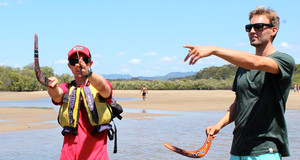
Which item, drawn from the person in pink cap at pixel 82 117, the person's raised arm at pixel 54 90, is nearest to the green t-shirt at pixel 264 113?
the person in pink cap at pixel 82 117

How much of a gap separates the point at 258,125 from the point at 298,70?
370ft

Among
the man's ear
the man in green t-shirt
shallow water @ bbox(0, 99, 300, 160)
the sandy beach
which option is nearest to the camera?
the man in green t-shirt

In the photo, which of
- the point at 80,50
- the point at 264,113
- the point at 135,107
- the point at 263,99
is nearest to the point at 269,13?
the point at 263,99

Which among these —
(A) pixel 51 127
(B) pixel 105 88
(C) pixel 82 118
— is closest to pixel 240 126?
(B) pixel 105 88

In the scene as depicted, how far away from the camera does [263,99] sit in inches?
119

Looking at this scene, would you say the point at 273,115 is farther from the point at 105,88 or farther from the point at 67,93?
the point at 67,93

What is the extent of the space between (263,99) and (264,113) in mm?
110

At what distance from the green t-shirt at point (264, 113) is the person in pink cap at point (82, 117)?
1.26 meters

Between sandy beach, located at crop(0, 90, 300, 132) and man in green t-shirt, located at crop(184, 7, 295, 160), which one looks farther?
sandy beach, located at crop(0, 90, 300, 132)

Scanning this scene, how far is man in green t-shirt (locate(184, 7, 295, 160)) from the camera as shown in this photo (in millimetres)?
2994

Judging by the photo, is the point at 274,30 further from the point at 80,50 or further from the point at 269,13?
the point at 80,50

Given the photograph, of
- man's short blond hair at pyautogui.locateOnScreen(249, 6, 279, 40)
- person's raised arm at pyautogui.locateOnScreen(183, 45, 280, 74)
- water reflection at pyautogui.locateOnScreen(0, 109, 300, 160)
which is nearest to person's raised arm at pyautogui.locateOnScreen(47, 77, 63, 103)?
person's raised arm at pyautogui.locateOnScreen(183, 45, 280, 74)

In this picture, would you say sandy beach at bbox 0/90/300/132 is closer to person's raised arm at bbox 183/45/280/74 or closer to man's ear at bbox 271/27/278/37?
man's ear at bbox 271/27/278/37

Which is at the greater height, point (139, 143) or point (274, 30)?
point (274, 30)
